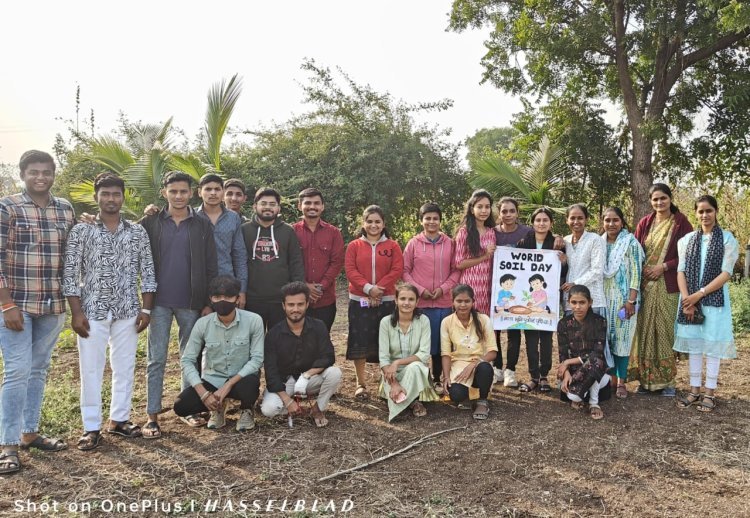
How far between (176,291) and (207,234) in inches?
19.9

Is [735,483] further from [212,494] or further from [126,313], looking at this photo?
[126,313]

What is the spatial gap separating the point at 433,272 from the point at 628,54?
26.6ft

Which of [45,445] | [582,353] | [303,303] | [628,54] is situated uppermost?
[628,54]

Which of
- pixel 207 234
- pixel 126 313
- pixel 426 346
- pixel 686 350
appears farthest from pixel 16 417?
pixel 686 350

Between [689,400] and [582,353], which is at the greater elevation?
[582,353]

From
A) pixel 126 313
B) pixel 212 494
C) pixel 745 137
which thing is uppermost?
pixel 745 137

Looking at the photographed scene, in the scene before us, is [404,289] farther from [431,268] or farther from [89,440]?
[89,440]

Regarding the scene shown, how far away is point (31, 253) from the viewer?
3885mm

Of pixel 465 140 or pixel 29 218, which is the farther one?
pixel 465 140

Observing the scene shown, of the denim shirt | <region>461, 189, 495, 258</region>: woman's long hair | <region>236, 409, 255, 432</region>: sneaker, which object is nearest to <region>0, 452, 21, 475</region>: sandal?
the denim shirt

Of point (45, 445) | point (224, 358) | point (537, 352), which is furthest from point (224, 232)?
point (537, 352)

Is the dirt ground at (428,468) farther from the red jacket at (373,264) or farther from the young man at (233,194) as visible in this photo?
the young man at (233,194)

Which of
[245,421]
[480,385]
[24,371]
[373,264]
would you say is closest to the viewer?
[24,371]

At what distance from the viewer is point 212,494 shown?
10.9 ft
